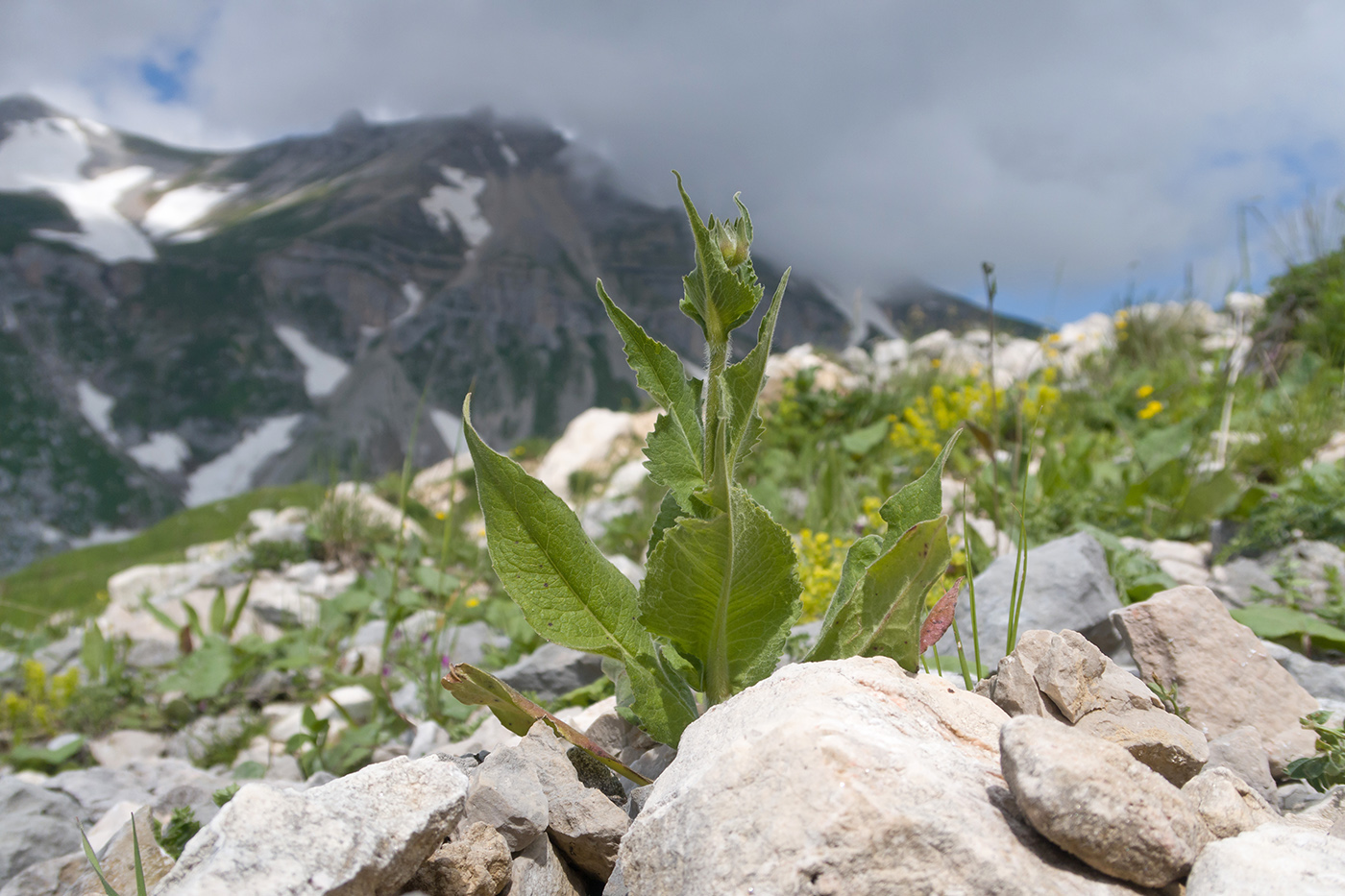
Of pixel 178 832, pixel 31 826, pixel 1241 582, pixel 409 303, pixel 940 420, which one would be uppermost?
pixel 409 303

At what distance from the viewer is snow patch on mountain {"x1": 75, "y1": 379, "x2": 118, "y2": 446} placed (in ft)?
302

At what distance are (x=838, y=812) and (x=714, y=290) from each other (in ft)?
2.79

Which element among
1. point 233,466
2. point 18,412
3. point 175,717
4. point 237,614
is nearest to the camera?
point 175,717

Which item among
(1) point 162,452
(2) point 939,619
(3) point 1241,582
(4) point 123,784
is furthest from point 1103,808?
(1) point 162,452

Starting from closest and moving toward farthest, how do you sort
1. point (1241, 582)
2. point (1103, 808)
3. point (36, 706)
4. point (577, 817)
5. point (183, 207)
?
point (1103, 808)
point (577, 817)
point (1241, 582)
point (36, 706)
point (183, 207)

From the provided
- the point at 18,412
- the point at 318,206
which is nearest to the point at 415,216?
the point at 318,206

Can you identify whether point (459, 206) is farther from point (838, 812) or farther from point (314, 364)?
point (838, 812)

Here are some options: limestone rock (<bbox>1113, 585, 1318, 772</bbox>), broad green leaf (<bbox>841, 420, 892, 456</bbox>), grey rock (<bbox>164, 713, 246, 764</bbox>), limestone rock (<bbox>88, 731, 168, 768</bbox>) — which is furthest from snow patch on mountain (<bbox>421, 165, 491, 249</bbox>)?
limestone rock (<bbox>1113, 585, 1318, 772</bbox>)

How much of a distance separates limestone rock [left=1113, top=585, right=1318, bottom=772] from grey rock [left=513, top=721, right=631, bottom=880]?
1.27 metres

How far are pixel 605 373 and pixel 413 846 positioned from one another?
141 meters

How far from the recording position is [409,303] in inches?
4690

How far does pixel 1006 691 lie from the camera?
1.40 metres

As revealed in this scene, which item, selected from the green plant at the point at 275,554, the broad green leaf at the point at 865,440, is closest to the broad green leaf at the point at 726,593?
the broad green leaf at the point at 865,440

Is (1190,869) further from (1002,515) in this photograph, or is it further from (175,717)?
(175,717)
